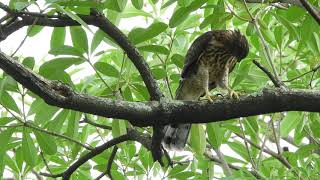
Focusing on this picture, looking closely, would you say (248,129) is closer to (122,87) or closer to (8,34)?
(122,87)

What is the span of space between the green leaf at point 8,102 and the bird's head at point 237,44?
163 centimetres

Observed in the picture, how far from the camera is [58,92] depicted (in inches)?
93.4

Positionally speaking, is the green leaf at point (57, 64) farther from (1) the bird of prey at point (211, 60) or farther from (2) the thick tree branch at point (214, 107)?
(1) the bird of prey at point (211, 60)

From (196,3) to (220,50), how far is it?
1.37m

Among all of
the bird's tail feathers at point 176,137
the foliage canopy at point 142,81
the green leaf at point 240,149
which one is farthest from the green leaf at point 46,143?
the green leaf at point 240,149

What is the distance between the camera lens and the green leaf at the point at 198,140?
372 cm

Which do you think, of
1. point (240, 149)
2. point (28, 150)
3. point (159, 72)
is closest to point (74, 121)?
point (28, 150)

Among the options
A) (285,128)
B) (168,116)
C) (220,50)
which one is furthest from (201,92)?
(168,116)

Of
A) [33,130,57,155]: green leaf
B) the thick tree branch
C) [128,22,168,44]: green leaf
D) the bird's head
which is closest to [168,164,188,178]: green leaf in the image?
the bird's head

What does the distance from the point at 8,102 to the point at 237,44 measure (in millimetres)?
1696

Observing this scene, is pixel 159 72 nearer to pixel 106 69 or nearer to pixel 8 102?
pixel 106 69

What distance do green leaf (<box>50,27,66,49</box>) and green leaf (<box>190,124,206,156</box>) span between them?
1006 millimetres

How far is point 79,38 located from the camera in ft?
10.9

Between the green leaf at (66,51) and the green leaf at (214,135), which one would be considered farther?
the green leaf at (214,135)
